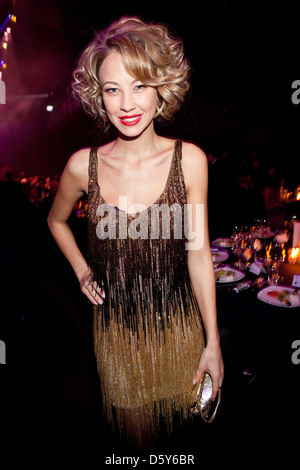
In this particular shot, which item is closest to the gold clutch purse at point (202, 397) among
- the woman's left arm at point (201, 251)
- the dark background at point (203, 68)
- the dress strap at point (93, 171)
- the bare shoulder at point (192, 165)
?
the woman's left arm at point (201, 251)

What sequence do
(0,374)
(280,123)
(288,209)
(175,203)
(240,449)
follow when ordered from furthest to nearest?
(280,123), (288,209), (0,374), (240,449), (175,203)

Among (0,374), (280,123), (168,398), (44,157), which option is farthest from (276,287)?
(44,157)

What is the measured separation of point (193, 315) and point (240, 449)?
1622 millimetres

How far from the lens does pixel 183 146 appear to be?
4.79 ft

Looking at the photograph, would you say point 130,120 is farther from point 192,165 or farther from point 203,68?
point 203,68

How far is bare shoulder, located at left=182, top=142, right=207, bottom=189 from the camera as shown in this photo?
1.42 m

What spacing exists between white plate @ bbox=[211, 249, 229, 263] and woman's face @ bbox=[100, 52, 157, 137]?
8.08 ft

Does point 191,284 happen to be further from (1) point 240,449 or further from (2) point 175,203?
(1) point 240,449

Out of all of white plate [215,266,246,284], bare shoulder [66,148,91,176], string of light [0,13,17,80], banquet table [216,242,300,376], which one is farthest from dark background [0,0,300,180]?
banquet table [216,242,300,376]

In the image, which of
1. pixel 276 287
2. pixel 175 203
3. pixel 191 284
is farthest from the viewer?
pixel 276 287

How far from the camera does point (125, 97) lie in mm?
1226

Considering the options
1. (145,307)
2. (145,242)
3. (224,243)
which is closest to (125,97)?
(145,242)

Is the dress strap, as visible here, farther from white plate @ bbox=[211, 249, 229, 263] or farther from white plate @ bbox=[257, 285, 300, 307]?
white plate @ bbox=[211, 249, 229, 263]

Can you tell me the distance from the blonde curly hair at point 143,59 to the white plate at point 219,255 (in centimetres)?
234
